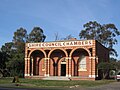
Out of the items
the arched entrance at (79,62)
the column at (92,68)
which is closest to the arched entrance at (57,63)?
the arched entrance at (79,62)

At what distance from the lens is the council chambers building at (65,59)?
50.1 m

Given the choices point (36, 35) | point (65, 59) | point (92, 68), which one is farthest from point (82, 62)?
point (36, 35)

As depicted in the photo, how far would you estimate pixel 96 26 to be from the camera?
80.4m

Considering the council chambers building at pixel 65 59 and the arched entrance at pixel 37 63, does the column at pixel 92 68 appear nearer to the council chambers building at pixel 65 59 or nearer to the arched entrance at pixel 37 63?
the council chambers building at pixel 65 59

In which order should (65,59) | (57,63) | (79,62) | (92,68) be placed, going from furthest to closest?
(57,63) < (65,59) < (79,62) < (92,68)

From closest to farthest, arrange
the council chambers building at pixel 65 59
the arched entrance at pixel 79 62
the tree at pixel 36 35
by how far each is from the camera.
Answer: the council chambers building at pixel 65 59, the arched entrance at pixel 79 62, the tree at pixel 36 35

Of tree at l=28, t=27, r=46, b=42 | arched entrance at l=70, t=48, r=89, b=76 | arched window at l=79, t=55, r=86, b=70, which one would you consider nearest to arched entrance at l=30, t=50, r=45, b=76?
arched entrance at l=70, t=48, r=89, b=76

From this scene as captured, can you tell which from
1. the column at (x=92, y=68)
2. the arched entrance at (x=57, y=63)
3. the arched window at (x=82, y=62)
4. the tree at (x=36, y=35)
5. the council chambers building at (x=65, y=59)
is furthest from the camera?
the tree at (x=36, y=35)

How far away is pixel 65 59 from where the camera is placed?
53344mm

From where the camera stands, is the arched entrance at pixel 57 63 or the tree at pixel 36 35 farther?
the tree at pixel 36 35

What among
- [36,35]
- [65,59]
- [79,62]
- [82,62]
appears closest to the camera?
[82,62]

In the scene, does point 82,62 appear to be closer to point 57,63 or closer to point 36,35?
point 57,63

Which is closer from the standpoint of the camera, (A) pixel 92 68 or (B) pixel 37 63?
(A) pixel 92 68

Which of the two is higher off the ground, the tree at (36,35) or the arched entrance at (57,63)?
the tree at (36,35)
